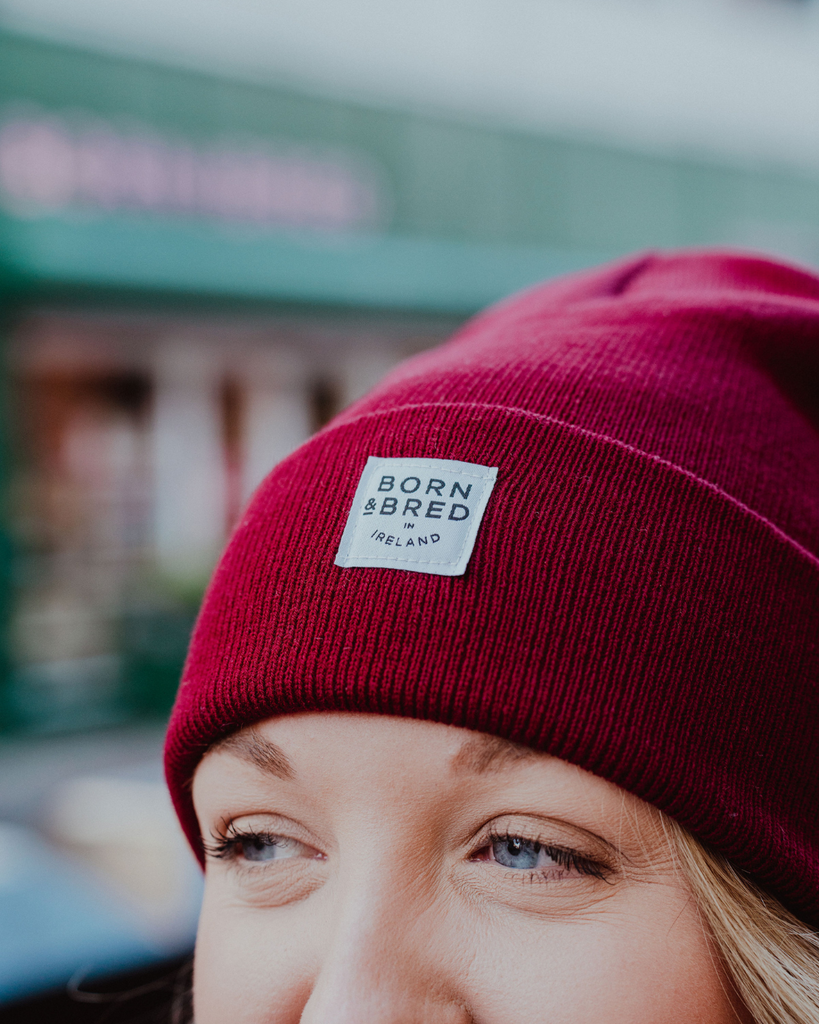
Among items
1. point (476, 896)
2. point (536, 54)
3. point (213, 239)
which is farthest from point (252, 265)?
point (476, 896)

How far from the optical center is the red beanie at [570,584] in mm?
1047

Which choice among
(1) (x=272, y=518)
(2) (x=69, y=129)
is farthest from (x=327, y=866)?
(2) (x=69, y=129)

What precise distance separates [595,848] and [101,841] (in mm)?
2726

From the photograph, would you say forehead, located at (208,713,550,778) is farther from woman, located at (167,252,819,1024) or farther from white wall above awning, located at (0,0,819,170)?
white wall above awning, located at (0,0,819,170)

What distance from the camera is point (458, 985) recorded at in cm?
102

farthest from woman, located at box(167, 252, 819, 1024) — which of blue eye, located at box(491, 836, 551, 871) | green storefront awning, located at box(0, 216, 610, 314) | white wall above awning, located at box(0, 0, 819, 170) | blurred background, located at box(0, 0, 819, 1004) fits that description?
white wall above awning, located at box(0, 0, 819, 170)

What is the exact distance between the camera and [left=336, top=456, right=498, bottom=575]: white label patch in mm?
1109

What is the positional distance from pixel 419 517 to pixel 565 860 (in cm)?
43

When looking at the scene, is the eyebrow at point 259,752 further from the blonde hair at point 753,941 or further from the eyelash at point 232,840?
the blonde hair at point 753,941

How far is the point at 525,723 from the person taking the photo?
1.03 meters

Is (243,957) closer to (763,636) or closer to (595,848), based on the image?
(595,848)

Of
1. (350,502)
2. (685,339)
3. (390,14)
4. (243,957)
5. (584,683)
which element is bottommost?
(243,957)

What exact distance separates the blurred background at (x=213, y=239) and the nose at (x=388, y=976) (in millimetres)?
4681

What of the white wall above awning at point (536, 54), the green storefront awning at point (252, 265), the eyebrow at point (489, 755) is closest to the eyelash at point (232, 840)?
the eyebrow at point (489, 755)
